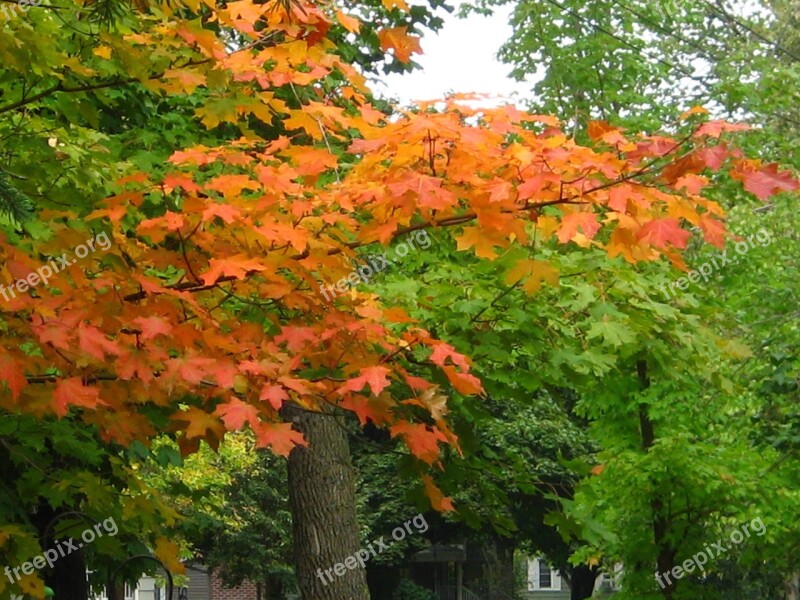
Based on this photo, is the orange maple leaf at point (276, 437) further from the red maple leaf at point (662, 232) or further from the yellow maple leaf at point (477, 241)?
the red maple leaf at point (662, 232)

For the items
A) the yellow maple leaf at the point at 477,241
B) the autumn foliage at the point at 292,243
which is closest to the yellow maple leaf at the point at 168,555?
the autumn foliage at the point at 292,243

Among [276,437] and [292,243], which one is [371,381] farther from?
[292,243]

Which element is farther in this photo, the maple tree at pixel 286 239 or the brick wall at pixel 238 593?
the brick wall at pixel 238 593

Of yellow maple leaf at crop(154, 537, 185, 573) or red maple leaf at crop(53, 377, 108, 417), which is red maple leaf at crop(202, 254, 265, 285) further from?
yellow maple leaf at crop(154, 537, 185, 573)

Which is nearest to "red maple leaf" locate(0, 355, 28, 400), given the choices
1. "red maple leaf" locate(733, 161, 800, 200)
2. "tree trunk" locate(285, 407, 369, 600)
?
"red maple leaf" locate(733, 161, 800, 200)

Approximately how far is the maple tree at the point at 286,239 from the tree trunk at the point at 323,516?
3.76m

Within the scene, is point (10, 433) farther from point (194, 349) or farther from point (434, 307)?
point (434, 307)

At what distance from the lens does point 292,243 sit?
5.44 meters

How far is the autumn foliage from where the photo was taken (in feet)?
16.7

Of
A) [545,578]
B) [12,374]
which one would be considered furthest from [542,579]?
[12,374]

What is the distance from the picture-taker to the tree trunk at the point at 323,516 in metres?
10.1

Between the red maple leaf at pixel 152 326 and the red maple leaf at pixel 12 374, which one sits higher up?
the red maple leaf at pixel 152 326

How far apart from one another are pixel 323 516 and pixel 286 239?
17.0 ft

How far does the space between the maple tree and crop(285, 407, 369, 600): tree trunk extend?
A: 3.76 metres
